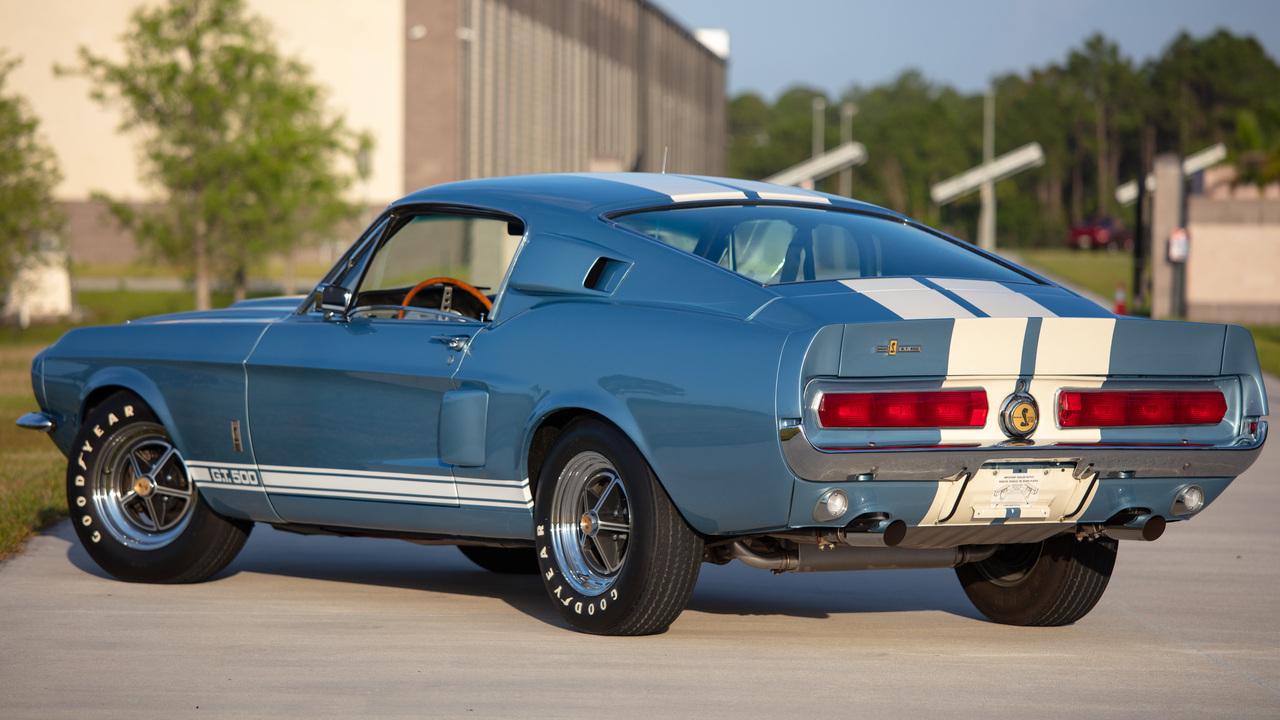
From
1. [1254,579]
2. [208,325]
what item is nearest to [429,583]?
[208,325]

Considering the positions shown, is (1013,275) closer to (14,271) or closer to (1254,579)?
(1254,579)

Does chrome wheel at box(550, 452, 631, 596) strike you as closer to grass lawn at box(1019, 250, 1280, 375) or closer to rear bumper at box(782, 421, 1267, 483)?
rear bumper at box(782, 421, 1267, 483)

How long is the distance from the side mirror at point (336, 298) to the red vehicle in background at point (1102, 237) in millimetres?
65514

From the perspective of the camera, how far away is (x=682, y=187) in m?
5.60

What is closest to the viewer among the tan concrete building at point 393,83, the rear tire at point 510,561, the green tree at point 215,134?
the rear tire at point 510,561

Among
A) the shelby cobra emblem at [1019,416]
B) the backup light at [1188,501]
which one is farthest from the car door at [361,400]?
the backup light at [1188,501]

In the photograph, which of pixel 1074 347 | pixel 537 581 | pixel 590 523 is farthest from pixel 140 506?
pixel 1074 347

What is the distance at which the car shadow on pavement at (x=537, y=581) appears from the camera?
5.99 meters

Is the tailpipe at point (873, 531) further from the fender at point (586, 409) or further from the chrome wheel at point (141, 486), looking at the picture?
the chrome wheel at point (141, 486)

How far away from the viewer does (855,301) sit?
15.0 ft

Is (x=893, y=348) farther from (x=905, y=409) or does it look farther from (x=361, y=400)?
(x=361, y=400)

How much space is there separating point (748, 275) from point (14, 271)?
24.9 meters

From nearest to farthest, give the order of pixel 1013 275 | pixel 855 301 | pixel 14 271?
1. pixel 855 301
2. pixel 1013 275
3. pixel 14 271

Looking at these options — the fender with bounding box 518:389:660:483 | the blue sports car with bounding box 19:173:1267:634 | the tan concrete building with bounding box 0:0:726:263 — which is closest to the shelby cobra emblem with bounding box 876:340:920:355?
the blue sports car with bounding box 19:173:1267:634
